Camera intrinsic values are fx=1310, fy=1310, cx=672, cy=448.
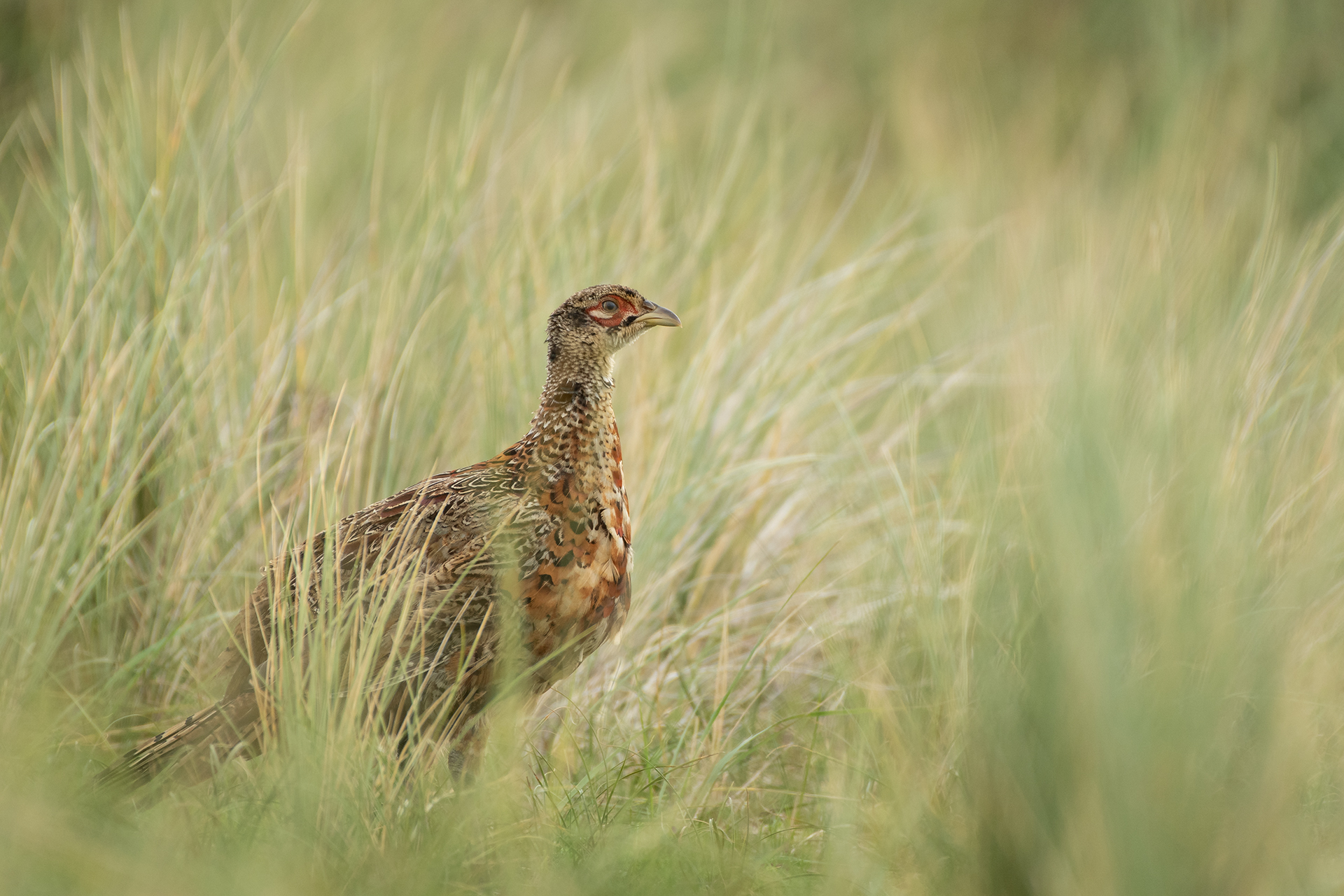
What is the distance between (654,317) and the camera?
3.05m

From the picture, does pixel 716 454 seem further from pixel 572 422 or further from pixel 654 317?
A: pixel 572 422

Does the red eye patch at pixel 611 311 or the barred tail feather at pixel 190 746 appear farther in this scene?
the red eye patch at pixel 611 311

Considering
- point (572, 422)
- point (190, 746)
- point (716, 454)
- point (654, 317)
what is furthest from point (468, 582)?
→ point (716, 454)

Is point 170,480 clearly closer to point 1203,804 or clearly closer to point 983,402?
point 983,402

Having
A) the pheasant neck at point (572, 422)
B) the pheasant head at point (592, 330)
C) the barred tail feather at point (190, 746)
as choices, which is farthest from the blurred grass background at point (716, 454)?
the pheasant head at point (592, 330)

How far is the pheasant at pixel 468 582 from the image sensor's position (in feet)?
8.41

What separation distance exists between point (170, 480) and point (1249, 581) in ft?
8.55

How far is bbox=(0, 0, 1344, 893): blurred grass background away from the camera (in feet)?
6.49

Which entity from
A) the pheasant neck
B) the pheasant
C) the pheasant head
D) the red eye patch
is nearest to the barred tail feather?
the pheasant

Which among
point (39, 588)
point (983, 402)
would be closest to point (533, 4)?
point (39, 588)

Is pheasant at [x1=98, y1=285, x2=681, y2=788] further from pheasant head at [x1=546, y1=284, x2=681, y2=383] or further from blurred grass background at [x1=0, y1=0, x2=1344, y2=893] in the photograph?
Result: blurred grass background at [x1=0, y1=0, x2=1344, y2=893]

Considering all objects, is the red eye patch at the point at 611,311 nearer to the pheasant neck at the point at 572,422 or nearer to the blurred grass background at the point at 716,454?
the pheasant neck at the point at 572,422

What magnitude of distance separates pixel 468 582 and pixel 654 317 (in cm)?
78

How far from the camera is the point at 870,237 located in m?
4.81
